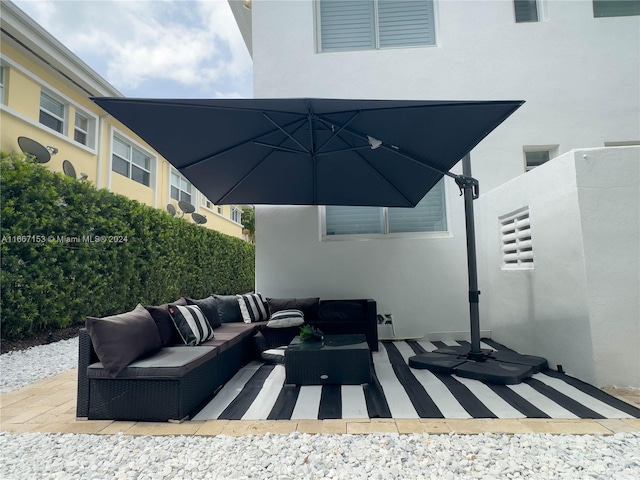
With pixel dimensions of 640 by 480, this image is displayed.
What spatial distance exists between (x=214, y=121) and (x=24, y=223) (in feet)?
11.1

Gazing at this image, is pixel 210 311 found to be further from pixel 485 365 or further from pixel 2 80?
pixel 2 80

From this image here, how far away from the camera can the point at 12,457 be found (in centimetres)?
204

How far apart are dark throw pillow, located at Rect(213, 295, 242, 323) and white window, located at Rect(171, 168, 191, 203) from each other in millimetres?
8188

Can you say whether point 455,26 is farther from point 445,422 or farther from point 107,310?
point 107,310

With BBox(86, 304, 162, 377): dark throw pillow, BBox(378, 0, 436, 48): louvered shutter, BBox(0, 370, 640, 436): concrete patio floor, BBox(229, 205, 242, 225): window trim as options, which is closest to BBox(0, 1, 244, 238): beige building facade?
BBox(86, 304, 162, 377): dark throw pillow

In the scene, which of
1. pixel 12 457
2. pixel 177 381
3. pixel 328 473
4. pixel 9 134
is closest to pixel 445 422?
pixel 328 473

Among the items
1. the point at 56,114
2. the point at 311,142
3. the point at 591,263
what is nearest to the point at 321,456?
the point at 311,142

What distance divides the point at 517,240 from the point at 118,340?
14.1 ft

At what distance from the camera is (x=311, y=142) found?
10.5 feet

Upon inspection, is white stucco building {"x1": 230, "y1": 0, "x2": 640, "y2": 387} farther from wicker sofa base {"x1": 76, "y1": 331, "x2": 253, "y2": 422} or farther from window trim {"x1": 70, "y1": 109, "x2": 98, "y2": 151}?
window trim {"x1": 70, "y1": 109, "x2": 98, "y2": 151}

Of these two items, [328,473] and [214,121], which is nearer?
[328,473]

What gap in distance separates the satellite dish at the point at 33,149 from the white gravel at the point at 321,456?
219 inches

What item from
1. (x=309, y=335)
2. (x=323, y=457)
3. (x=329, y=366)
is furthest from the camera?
(x=309, y=335)

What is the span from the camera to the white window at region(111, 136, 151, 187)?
9.34 m
